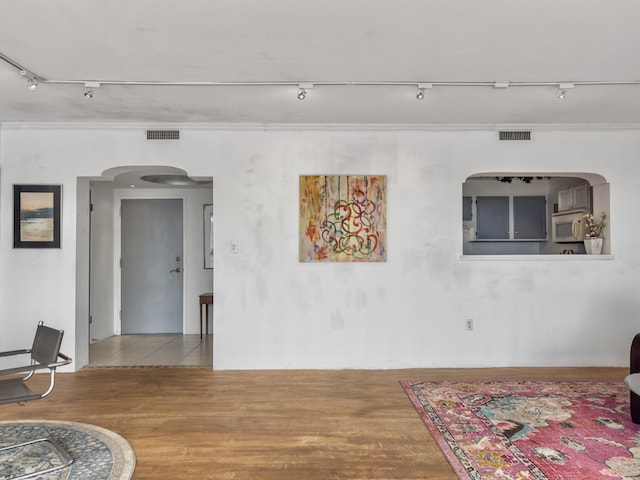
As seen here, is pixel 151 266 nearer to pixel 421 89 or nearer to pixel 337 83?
pixel 337 83

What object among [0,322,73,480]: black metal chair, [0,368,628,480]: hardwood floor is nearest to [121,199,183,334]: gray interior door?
[0,368,628,480]: hardwood floor

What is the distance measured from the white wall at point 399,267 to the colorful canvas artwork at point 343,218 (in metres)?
0.10

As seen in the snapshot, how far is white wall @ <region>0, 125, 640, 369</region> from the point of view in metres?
4.65

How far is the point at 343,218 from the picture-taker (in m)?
4.70

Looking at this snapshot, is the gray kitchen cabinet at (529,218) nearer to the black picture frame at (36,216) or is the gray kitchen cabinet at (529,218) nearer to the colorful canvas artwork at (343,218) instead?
the colorful canvas artwork at (343,218)

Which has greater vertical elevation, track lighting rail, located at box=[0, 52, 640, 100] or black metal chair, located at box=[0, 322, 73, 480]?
track lighting rail, located at box=[0, 52, 640, 100]

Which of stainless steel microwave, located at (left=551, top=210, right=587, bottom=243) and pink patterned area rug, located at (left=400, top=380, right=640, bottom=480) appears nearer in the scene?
pink patterned area rug, located at (left=400, top=380, right=640, bottom=480)

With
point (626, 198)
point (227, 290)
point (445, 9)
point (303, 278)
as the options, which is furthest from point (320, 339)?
point (626, 198)

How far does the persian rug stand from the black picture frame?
2033 mm

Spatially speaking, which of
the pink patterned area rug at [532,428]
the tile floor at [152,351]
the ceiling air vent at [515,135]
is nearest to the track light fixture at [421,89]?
the ceiling air vent at [515,135]

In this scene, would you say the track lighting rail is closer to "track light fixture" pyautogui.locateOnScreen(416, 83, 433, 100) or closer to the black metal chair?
"track light fixture" pyautogui.locateOnScreen(416, 83, 433, 100)

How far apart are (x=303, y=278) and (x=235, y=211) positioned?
1.04 meters

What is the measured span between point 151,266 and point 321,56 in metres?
4.91

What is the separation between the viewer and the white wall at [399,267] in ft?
15.3
